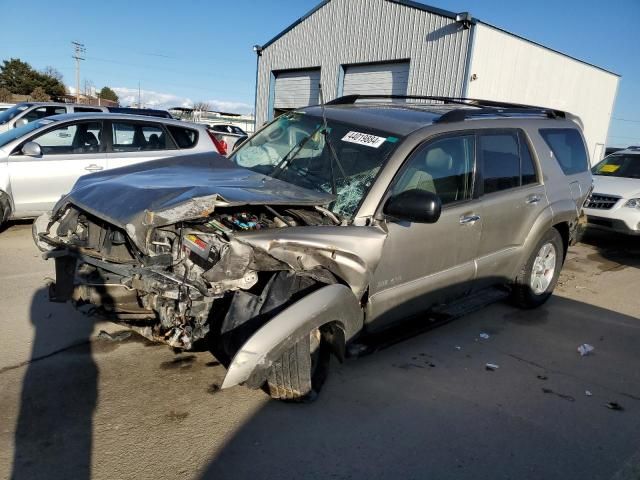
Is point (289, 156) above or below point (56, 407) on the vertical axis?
above

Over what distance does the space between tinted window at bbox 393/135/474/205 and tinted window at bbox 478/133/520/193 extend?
0.63 feet

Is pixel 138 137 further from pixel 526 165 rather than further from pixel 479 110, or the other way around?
pixel 526 165

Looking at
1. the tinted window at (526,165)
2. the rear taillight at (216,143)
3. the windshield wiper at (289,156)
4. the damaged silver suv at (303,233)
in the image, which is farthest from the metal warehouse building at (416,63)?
the windshield wiper at (289,156)

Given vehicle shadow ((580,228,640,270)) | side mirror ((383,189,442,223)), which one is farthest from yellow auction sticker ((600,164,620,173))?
side mirror ((383,189,442,223))

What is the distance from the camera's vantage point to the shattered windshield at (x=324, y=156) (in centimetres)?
335

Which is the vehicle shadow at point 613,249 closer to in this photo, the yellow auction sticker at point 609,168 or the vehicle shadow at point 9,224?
the yellow auction sticker at point 609,168

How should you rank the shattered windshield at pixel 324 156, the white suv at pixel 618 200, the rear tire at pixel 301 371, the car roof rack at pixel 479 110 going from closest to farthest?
the rear tire at pixel 301 371
the shattered windshield at pixel 324 156
the car roof rack at pixel 479 110
the white suv at pixel 618 200

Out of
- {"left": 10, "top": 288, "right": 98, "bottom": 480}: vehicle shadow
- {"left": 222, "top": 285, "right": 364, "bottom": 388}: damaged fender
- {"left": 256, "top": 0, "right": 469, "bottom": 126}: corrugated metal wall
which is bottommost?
{"left": 10, "top": 288, "right": 98, "bottom": 480}: vehicle shadow

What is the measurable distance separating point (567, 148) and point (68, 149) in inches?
254

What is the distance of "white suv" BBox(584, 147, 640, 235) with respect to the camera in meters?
7.83

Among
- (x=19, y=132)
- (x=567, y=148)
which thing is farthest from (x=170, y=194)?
(x=19, y=132)

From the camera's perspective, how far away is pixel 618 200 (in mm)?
8008

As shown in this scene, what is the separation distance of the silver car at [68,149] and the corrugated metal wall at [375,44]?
960 cm

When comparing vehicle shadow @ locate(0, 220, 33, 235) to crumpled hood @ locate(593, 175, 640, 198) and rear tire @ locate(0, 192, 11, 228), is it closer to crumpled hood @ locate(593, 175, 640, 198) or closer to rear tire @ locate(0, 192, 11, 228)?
rear tire @ locate(0, 192, 11, 228)
